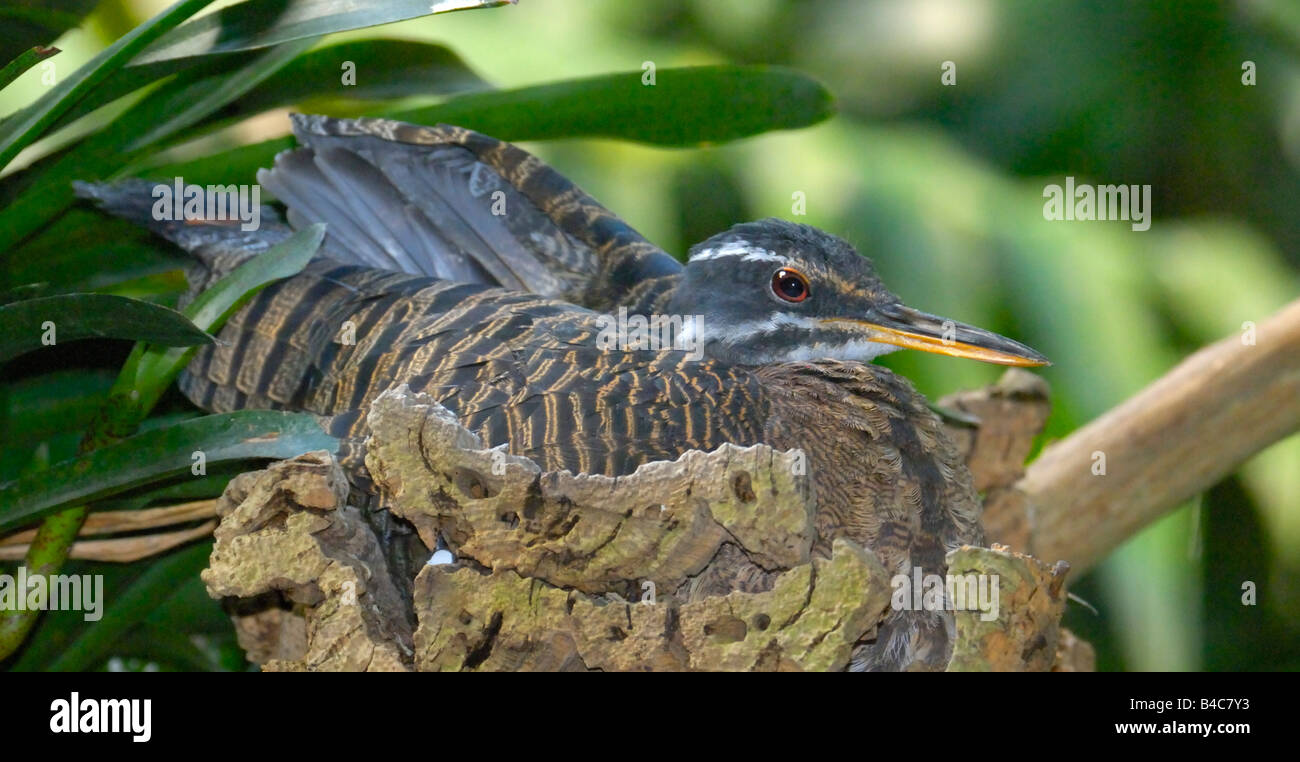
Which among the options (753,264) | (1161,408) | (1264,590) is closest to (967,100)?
(1264,590)

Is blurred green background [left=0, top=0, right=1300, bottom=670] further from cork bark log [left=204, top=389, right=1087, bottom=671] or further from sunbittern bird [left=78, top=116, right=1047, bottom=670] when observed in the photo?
cork bark log [left=204, top=389, right=1087, bottom=671]

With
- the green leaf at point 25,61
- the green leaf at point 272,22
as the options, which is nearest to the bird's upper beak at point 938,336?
the green leaf at point 272,22

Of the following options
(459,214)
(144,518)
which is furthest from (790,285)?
(144,518)

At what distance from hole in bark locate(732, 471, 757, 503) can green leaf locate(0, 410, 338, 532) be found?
65cm

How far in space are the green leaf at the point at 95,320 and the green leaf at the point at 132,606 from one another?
551 mm

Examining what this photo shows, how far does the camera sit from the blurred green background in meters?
3.65

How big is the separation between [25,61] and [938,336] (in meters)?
1.52

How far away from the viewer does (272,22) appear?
2.09m

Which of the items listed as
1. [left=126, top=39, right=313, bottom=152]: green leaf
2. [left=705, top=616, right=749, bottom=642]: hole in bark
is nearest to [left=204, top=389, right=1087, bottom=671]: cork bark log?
[left=705, top=616, right=749, bottom=642]: hole in bark

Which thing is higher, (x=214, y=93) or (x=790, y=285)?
(x=214, y=93)

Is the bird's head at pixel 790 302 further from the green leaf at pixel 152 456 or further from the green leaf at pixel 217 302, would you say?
the green leaf at pixel 152 456

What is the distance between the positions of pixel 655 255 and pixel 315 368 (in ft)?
2.48

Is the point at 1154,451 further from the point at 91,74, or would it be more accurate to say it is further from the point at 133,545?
the point at 91,74
